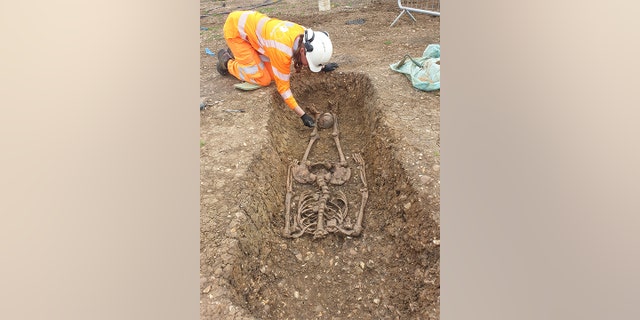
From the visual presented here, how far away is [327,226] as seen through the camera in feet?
16.5

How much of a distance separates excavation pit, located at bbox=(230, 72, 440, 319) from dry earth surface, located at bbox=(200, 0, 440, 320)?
0.01 meters

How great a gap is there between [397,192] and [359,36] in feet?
17.1

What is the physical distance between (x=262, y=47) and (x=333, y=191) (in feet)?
8.95

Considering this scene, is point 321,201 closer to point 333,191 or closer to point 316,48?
point 333,191

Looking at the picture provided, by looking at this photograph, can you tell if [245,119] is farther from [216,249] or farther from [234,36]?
[216,249]

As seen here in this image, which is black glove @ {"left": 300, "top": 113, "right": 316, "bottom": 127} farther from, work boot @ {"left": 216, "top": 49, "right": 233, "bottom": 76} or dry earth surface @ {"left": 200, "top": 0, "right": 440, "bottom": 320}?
work boot @ {"left": 216, "top": 49, "right": 233, "bottom": 76}

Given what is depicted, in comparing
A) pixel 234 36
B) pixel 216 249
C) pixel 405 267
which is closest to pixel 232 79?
pixel 234 36

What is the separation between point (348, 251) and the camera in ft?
15.8

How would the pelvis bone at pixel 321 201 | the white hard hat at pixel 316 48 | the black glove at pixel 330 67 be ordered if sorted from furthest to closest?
the black glove at pixel 330 67 < the white hard hat at pixel 316 48 < the pelvis bone at pixel 321 201

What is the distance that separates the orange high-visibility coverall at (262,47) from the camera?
5.91 meters

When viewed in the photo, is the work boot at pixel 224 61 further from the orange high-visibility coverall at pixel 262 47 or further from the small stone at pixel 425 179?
the small stone at pixel 425 179

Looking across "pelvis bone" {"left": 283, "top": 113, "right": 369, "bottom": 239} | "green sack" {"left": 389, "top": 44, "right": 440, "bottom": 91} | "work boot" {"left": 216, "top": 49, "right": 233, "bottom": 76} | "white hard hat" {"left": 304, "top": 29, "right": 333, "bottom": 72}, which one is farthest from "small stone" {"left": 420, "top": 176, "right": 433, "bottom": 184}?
"work boot" {"left": 216, "top": 49, "right": 233, "bottom": 76}

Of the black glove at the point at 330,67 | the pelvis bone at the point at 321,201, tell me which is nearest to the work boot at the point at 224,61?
the black glove at the point at 330,67

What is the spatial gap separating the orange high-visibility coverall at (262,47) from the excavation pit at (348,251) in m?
0.70
